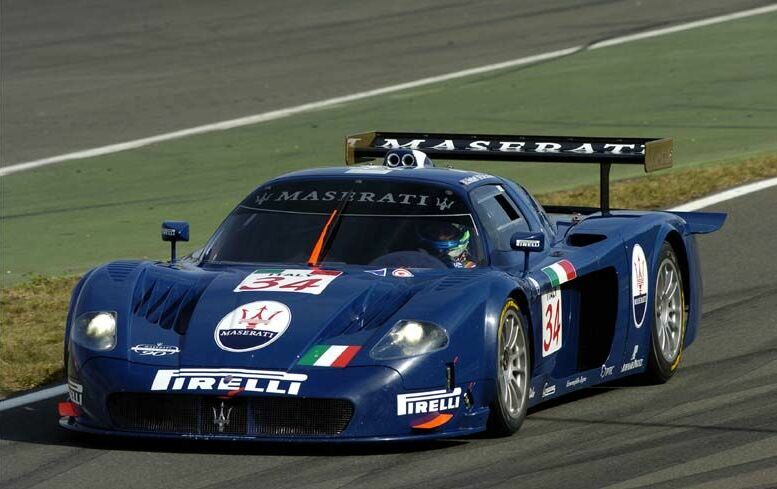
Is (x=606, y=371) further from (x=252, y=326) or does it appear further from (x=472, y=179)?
(x=252, y=326)

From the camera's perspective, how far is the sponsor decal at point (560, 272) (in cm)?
852

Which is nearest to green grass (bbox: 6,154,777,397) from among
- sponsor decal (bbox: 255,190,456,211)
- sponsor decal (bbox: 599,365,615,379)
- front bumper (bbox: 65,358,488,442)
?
sponsor decal (bbox: 255,190,456,211)

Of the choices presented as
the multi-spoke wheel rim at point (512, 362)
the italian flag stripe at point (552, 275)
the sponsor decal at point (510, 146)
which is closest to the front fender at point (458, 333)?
the multi-spoke wheel rim at point (512, 362)

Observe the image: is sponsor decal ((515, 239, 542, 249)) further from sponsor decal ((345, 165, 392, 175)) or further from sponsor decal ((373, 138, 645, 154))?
sponsor decal ((373, 138, 645, 154))

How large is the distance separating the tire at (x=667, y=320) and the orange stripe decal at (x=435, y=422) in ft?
6.84

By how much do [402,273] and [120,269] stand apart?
1.29 metres

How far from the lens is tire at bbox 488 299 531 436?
7676 millimetres

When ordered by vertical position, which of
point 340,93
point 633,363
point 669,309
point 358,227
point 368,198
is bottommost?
point 633,363

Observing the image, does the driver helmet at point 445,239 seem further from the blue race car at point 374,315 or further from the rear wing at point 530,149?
the rear wing at point 530,149

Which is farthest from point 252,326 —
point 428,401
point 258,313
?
point 428,401

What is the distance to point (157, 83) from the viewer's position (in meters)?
22.9

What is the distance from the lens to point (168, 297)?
313 inches

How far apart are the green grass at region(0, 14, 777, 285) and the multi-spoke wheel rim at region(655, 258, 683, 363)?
16.0 feet

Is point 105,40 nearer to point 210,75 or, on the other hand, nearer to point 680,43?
point 210,75
